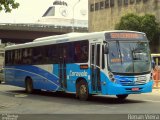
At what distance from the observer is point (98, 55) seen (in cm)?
1942

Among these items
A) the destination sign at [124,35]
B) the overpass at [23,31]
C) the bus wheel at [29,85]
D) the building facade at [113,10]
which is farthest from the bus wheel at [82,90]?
the overpass at [23,31]

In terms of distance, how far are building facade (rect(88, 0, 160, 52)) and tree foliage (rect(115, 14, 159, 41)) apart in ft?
6.60

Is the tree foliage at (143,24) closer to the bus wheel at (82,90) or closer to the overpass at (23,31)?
the overpass at (23,31)

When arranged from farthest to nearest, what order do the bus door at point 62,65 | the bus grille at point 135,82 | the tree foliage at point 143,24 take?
the tree foliage at point 143,24, the bus door at point 62,65, the bus grille at point 135,82

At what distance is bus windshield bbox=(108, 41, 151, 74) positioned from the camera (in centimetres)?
1886

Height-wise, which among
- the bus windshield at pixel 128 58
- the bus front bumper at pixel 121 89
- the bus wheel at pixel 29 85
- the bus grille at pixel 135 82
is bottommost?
the bus wheel at pixel 29 85

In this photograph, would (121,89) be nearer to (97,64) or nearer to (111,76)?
(111,76)

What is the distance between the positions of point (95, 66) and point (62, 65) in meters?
3.06

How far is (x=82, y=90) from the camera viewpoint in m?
20.5

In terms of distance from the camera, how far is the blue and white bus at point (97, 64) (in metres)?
18.8

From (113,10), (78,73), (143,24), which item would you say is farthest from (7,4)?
(113,10)

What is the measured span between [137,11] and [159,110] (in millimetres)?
65075

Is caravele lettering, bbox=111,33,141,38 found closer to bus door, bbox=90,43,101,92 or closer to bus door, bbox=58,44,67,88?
bus door, bbox=90,43,101,92

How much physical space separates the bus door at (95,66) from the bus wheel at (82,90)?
64 centimetres
